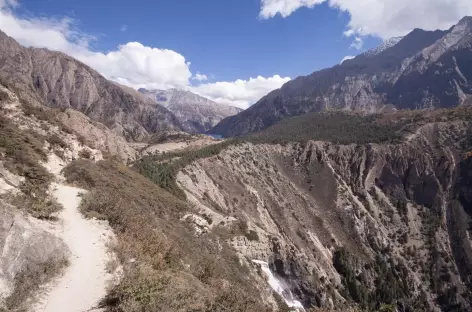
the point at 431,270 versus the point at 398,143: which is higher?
the point at 398,143

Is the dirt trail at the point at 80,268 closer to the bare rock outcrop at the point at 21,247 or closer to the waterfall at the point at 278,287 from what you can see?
the bare rock outcrop at the point at 21,247

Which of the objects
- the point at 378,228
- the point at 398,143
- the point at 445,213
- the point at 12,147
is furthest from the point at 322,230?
the point at 12,147

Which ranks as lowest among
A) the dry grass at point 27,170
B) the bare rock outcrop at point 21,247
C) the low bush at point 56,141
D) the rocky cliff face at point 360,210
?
the rocky cliff face at point 360,210

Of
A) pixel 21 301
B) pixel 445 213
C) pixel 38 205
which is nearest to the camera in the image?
pixel 21 301

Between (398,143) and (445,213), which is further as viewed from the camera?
(398,143)

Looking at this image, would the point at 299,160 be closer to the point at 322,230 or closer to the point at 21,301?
the point at 322,230

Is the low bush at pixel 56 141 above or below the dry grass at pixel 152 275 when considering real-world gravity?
above

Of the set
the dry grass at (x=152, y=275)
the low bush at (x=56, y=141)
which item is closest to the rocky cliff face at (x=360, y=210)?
the low bush at (x=56, y=141)
